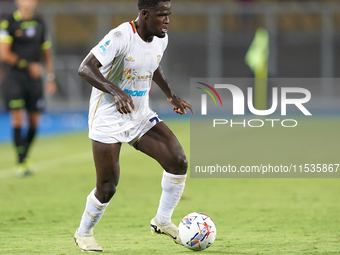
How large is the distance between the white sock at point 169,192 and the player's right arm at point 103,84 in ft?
2.79

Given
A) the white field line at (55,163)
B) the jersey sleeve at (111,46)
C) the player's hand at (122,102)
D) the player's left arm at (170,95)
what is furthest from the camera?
the white field line at (55,163)

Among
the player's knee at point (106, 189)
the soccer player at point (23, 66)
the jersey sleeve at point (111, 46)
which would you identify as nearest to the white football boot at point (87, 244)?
the player's knee at point (106, 189)

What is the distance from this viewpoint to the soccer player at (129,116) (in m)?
4.70

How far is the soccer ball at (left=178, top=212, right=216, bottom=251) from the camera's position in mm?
4773

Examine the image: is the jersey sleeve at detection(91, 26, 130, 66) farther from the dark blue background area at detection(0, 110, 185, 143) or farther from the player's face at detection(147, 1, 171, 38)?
the dark blue background area at detection(0, 110, 185, 143)

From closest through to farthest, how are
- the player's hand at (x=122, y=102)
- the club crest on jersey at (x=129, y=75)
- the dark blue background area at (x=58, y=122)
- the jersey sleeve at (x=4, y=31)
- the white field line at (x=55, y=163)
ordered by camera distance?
the player's hand at (x=122, y=102), the club crest on jersey at (x=129, y=75), the jersey sleeve at (x=4, y=31), the white field line at (x=55, y=163), the dark blue background area at (x=58, y=122)

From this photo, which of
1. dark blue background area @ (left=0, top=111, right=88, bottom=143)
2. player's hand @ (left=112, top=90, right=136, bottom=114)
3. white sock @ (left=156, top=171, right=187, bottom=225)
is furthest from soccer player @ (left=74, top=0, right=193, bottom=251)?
dark blue background area @ (left=0, top=111, right=88, bottom=143)

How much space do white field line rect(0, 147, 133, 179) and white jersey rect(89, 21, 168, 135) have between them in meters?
5.27

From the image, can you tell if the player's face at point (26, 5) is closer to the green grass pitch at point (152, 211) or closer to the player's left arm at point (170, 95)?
the green grass pitch at point (152, 211)

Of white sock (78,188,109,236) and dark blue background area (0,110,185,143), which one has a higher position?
white sock (78,188,109,236)

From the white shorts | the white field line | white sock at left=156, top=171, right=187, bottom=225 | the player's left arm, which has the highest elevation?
the player's left arm

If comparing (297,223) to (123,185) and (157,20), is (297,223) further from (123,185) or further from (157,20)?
(123,185)

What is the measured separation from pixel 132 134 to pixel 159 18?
0.99 m

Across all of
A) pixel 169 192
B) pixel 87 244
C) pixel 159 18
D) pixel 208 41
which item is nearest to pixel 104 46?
pixel 159 18
